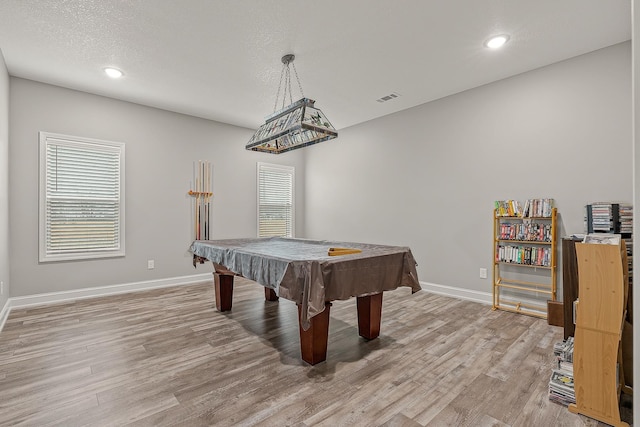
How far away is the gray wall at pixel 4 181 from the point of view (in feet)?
10.6

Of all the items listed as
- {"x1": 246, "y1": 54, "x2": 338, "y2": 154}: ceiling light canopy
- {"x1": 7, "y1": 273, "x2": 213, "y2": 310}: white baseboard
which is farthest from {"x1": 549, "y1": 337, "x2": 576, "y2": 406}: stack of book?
{"x1": 7, "y1": 273, "x2": 213, "y2": 310}: white baseboard

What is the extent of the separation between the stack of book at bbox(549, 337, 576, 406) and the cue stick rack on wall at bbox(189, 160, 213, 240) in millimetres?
4795

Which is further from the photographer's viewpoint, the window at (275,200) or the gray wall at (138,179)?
the window at (275,200)

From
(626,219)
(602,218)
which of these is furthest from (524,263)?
(626,219)

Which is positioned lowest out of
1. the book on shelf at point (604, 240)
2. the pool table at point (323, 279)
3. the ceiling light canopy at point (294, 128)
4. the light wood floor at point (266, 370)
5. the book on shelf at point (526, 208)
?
the light wood floor at point (266, 370)

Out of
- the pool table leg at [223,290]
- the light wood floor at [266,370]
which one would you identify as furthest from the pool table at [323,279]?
the pool table leg at [223,290]

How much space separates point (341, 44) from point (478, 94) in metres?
2.14

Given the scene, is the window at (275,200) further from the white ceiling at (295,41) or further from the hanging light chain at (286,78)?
the white ceiling at (295,41)

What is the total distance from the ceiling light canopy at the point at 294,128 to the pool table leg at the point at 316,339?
1498 millimetres

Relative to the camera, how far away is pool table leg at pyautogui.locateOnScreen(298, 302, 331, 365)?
7.63 feet

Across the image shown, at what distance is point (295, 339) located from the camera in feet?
9.22

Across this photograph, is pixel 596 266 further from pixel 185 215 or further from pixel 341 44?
pixel 185 215

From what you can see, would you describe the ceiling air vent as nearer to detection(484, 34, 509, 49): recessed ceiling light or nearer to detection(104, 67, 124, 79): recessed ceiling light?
detection(484, 34, 509, 49): recessed ceiling light

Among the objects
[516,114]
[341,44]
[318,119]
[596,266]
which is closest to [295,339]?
[318,119]
